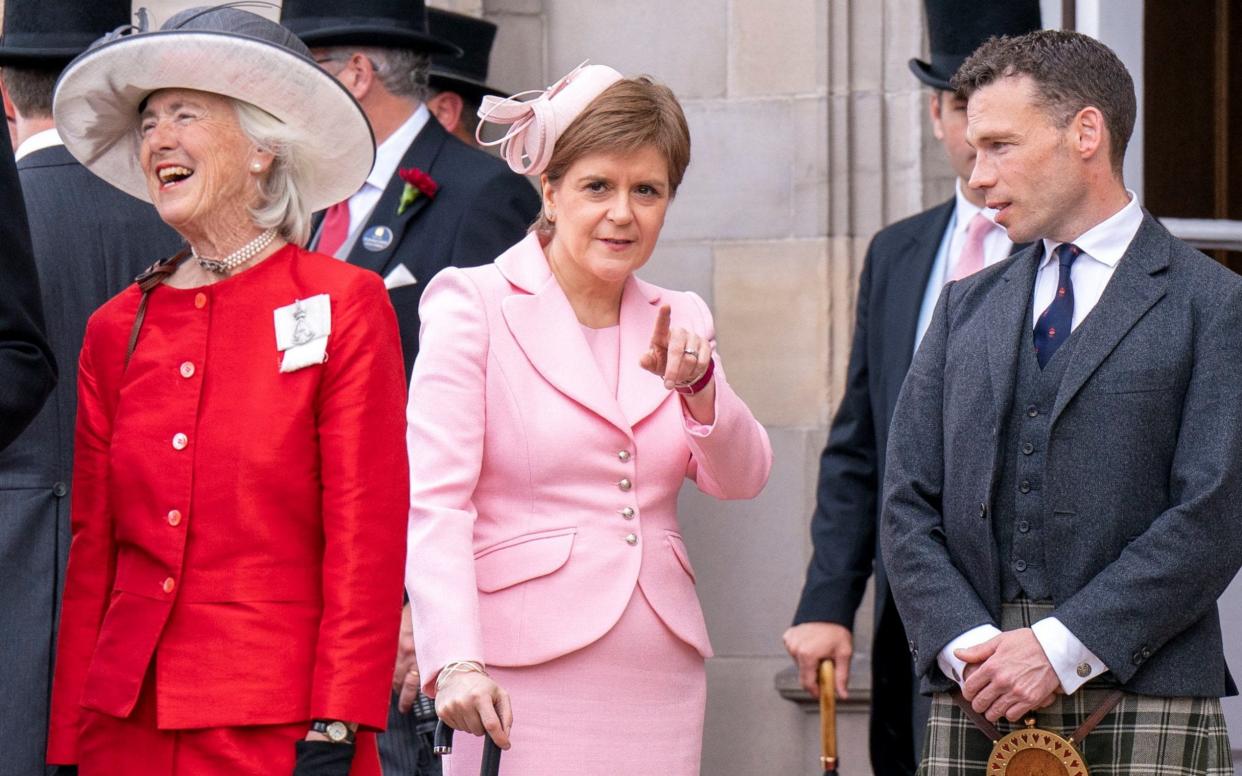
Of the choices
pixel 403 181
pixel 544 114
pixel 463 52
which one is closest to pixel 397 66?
pixel 403 181

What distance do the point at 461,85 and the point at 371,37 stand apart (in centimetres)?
69

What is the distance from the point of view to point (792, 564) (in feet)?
20.4

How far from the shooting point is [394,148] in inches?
220

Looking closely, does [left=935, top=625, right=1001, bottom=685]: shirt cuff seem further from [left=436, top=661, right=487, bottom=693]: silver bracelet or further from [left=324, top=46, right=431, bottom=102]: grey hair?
[left=324, top=46, right=431, bottom=102]: grey hair

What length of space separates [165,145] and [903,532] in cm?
146

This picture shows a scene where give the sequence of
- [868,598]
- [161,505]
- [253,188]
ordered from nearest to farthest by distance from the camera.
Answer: [161,505], [253,188], [868,598]

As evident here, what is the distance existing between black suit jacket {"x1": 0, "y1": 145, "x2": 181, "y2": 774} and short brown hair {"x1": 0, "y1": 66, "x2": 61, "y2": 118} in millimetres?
189

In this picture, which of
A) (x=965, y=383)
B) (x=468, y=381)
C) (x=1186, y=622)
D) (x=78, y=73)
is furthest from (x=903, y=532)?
(x=78, y=73)

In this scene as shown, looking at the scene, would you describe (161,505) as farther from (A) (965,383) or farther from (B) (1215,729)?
(B) (1215,729)

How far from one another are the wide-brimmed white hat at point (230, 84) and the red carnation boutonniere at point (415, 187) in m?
1.30

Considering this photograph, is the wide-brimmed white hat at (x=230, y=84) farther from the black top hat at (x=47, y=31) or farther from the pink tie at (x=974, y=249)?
the pink tie at (x=974, y=249)

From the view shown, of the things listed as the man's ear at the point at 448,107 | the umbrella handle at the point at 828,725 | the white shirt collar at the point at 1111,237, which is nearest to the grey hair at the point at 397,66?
the man's ear at the point at 448,107

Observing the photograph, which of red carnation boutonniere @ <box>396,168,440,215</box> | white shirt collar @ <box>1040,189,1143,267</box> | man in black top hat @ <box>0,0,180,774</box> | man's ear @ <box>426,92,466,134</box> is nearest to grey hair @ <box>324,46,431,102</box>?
red carnation boutonniere @ <box>396,168,440,215</box>

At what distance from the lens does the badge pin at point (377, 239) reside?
5.26 m
